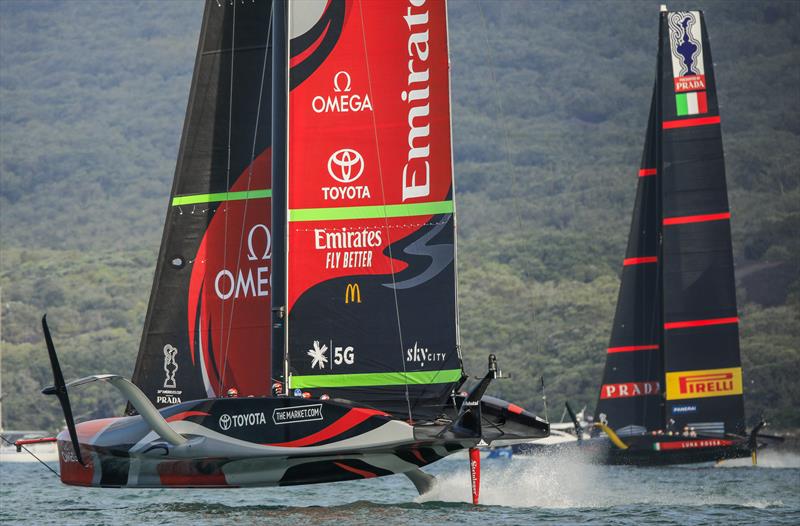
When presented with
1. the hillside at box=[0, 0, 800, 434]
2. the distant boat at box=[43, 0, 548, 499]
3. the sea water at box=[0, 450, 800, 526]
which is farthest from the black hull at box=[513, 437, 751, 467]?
the hillside at box=[0, 0, 800, 434]

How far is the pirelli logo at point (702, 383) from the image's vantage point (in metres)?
34.6

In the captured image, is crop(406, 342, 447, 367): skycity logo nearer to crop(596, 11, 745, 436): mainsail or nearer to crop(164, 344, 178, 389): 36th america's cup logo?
crop(164, 344, 178, 389): 36th america's cup logo

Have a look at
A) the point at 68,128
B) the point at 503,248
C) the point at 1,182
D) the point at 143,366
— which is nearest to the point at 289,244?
the point at 143,366

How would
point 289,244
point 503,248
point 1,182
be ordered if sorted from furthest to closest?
1. point 1,182
2. point 503,248
3. point 289,244

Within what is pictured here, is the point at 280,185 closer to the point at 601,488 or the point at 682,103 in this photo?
the point at 601,488

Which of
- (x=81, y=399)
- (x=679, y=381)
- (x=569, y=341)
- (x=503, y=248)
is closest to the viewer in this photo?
(x=679, y=381)

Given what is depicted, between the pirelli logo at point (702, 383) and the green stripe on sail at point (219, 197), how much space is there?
653 inches

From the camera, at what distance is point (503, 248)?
413ft

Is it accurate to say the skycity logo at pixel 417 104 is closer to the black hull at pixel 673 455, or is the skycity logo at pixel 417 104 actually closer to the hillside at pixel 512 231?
the black hull at pixel 673 455

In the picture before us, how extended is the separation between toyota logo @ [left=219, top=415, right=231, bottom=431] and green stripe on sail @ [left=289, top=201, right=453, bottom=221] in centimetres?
247

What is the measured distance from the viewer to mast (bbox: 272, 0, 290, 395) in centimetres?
1775

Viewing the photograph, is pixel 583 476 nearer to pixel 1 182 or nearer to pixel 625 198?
pixel 625 198

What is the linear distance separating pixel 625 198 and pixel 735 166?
1062 cm

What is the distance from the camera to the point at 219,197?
20.6 meters
